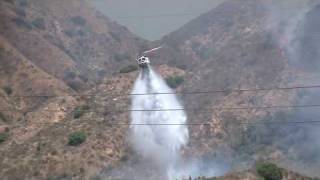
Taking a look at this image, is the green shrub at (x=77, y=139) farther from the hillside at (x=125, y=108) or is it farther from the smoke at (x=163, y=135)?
the smoke at (x=163, y=135)

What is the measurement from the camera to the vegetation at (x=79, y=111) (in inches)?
4616

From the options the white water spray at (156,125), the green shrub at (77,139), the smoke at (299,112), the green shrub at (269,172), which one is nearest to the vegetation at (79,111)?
the green shrub at (77,139)

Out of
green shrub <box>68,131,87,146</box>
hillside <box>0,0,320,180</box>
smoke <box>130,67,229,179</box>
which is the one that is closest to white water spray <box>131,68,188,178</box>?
smoke <box>130,67,229,179</box>

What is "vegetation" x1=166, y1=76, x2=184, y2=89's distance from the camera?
468 feet

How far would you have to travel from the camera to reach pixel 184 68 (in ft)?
522

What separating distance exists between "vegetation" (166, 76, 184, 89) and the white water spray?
12.9m

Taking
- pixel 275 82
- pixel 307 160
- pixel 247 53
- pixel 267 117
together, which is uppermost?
pixel 247 53

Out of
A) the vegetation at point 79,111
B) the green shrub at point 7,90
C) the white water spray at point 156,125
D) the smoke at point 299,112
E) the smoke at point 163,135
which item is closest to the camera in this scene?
the smoke at point 299,112

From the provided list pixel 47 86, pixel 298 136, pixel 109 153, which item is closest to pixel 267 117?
pixel 298 136

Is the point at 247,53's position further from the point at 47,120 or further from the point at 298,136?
the point at 47,120

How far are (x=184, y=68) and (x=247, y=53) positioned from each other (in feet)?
65.1

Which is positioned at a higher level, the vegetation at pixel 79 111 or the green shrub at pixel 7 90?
the green shrub at pixel 7 90

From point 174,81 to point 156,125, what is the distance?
3087 centimetres

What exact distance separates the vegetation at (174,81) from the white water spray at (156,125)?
1292cm
